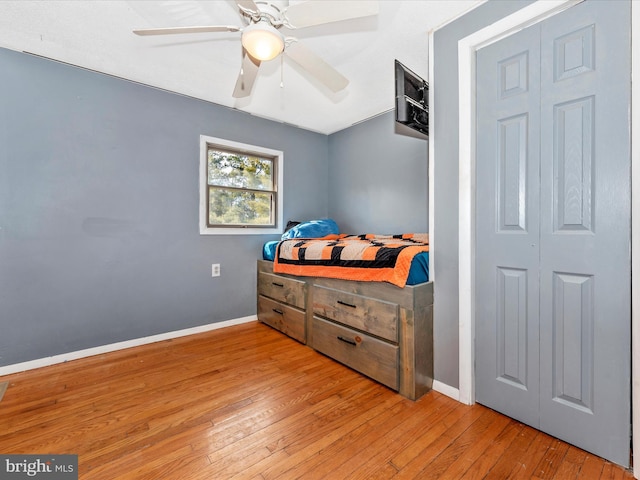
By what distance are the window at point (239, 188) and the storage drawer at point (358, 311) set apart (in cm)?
129

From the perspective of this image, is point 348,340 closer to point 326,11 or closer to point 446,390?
point 446,390

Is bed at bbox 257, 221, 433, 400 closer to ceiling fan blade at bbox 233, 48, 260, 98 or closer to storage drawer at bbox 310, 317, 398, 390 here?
storage drawer at bbox 310, 317, 398, 390

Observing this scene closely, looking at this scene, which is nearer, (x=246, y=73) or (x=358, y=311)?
(x=246, y=73)

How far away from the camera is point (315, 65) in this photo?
1.72m

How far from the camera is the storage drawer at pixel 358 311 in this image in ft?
5.90

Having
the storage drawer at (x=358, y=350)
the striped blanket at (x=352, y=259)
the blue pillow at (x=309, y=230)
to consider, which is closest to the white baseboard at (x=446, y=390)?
the storage drawer at (x=358, y=350)

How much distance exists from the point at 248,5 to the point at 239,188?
2.01 m

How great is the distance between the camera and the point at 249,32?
138cm

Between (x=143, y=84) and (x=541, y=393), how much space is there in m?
3.61

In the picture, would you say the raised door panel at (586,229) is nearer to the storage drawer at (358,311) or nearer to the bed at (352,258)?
the bed at (352,258)

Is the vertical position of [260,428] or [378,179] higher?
[378,179]

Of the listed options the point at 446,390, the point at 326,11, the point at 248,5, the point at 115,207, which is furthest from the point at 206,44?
the point at 446,390

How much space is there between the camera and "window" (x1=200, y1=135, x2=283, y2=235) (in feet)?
9.75

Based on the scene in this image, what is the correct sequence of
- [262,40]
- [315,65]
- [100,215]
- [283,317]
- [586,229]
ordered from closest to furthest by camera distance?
1. [586,229]
2. [262,40]
3. [315,65]
4. [100,215]
5. [283,317]
